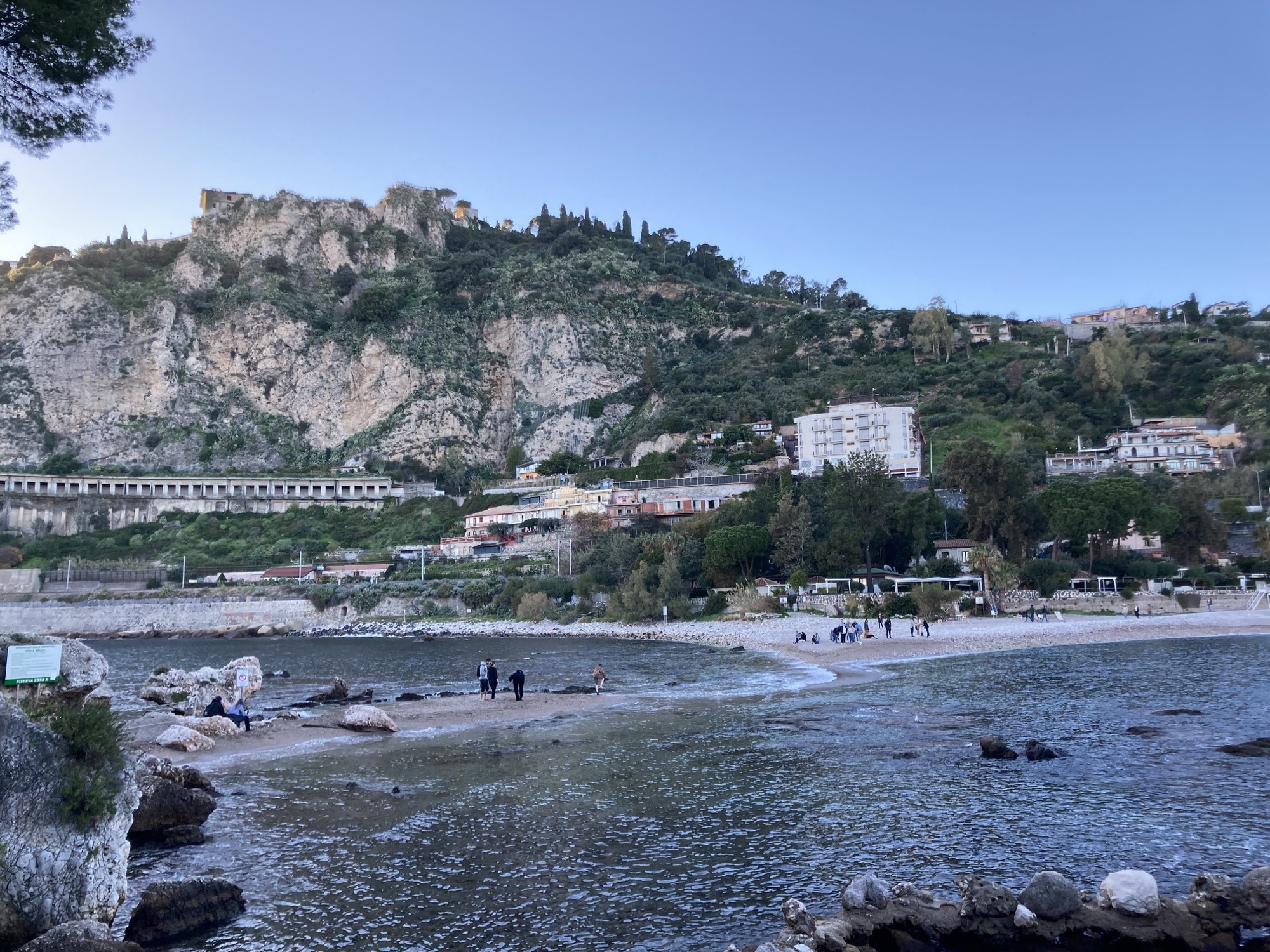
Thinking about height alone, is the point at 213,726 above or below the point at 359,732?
above

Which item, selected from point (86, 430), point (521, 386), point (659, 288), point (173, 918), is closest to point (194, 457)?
point (86, 430)

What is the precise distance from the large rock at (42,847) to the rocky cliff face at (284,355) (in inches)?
4044

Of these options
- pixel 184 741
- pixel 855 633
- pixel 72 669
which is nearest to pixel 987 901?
pixel 72 669

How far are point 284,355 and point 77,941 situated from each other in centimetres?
→ 12078

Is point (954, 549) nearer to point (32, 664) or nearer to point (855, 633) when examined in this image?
point (855, 633)

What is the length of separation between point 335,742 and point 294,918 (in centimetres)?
1036

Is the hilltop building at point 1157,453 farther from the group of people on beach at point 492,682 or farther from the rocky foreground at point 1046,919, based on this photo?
the rocky foreground at point 1046,919

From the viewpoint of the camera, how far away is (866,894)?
792 centimetres

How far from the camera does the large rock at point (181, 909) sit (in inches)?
319

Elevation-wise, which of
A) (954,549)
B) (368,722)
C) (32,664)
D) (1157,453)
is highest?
(1157,453)

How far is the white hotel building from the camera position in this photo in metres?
83.4

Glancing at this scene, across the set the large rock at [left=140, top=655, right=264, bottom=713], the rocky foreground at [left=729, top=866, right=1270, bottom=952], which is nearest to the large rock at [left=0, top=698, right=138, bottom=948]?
the rocky foreground at [left=729, top=866, right=1270, bottom=952]

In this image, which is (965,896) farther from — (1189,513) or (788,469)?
(788,469)

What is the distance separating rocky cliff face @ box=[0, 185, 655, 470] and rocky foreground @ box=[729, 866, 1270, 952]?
10330cm
